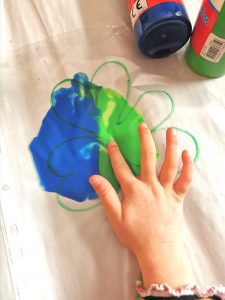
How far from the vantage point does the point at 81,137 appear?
1.65 ft

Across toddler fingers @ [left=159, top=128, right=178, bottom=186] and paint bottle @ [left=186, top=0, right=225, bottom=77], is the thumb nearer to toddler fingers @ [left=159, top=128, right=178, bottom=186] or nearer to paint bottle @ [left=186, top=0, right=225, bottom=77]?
toddler fingers @ [left=159, top=128, right=178, bottom=186]

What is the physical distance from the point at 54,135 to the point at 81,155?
0.05 metres

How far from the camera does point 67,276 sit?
0.44 meters

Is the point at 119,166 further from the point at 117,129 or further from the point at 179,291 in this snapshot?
the point at 179,291

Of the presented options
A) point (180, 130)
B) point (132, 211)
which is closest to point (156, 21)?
point (180, 130)

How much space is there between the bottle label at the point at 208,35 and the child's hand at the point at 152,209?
0.44 ft

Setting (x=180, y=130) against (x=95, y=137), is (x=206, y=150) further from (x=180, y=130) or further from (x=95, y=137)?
(x=95, y=137)

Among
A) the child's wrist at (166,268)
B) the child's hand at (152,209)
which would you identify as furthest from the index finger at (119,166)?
the child's wrist at (166,268)

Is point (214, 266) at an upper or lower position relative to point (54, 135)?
lower

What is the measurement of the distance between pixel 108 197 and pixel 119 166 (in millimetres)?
47

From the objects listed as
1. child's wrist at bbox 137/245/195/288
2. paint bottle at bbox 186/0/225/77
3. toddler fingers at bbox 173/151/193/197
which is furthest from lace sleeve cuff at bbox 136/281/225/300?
paint bottle at bbox 186/0/225/77

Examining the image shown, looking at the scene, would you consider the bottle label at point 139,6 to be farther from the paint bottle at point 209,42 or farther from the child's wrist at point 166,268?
the child's wrist at point 166,268

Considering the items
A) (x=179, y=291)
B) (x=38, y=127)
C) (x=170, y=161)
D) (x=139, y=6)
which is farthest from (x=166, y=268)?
(x=139, y=6)

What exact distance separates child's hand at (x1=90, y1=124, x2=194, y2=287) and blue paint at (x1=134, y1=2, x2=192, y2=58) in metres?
0.14
